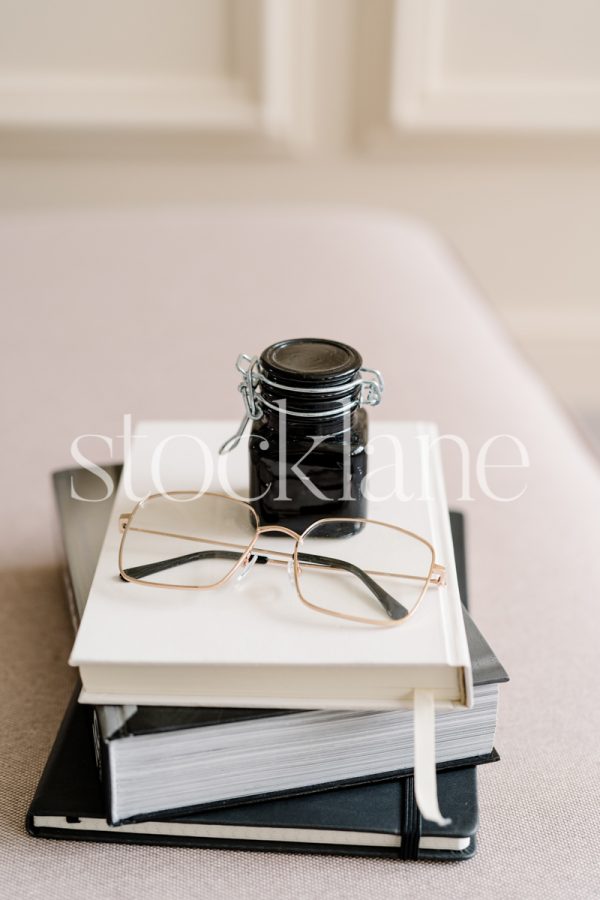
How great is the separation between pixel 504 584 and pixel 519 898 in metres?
0.20

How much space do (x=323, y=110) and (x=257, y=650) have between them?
1470 millimetres

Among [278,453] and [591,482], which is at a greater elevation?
[278,453]

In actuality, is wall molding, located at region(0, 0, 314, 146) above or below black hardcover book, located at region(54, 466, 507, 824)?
below

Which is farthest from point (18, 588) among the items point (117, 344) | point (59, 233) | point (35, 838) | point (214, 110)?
point (214, 110)

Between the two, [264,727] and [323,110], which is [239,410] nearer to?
[264,727]

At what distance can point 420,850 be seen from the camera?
35 cm

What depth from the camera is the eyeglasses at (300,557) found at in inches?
14.4

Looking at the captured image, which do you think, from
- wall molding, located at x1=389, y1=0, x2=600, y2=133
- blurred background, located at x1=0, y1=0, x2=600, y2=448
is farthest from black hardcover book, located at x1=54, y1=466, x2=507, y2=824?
wall molding, located at x1=389, y1=0, x2=600, y2=133

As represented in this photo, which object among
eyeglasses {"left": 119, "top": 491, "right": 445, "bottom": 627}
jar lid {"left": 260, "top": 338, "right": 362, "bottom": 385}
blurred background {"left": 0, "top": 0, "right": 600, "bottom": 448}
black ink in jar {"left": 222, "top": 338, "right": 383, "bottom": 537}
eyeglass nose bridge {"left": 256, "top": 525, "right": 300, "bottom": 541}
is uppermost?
jar lid {"left": 260, "top": 338, "right": 362, "bottom": 385}

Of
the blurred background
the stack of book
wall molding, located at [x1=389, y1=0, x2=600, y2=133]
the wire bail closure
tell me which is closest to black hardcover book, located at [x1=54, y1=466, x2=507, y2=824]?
the stack of book

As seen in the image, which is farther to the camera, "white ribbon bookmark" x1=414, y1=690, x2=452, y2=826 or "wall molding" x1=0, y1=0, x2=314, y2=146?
"wall molding" x1=0, y1=0, x2=314, y2=146

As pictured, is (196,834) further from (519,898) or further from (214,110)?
(214,110)

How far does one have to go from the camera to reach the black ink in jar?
380 millimetres

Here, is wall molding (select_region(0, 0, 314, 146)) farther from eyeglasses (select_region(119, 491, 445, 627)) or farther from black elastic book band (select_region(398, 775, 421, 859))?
black elastic book band (select_region(398, 775, 421, 859))
